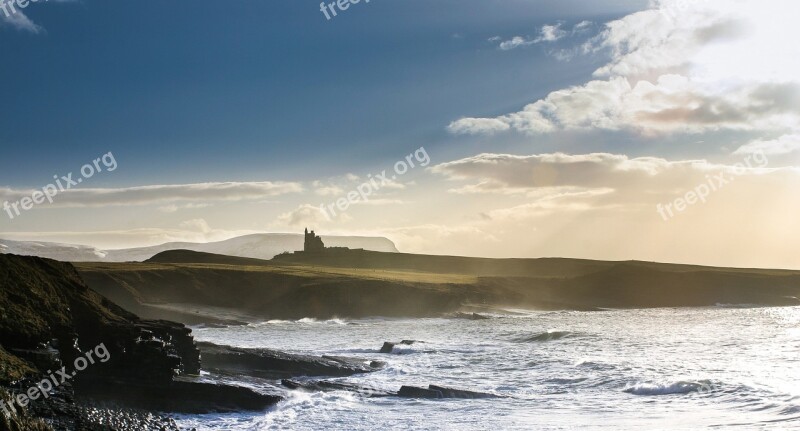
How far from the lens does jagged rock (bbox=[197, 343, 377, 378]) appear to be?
29.2 meters

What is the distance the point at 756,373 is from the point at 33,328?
2799cm

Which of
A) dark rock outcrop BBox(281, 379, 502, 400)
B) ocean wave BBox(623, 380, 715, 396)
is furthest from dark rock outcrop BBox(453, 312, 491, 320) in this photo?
dark rock outcrop BBox(281, 379, 502, 400)

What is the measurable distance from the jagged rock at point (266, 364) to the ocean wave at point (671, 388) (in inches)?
476

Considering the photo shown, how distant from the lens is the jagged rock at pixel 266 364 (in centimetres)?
2916

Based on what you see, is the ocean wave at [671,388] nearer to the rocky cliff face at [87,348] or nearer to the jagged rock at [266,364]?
the jagged rock at [266,364]

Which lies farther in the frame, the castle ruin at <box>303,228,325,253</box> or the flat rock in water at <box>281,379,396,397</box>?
the castle ruin at <box>303,228,325,253</box>

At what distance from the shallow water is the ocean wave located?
0.14ft

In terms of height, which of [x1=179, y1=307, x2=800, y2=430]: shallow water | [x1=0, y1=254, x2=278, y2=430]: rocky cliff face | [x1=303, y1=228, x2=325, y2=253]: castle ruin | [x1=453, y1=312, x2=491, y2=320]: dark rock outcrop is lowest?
[x1=453, y1=312, x2=491, y2=320]: dark rock outcrop

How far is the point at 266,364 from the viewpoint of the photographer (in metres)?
30.0

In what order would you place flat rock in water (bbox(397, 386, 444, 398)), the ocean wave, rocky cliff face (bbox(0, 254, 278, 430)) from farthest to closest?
the ocean wave < flat rock in water (bbox(397, 386, 444, 398)) < rocky cliff face (bbox(0, 254, 278, 430))

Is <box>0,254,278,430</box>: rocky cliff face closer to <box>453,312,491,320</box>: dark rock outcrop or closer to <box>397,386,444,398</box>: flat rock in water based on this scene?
<box>397,386,444,398</box>: flat rock in water

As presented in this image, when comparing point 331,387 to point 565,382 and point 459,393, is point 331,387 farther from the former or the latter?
point 565,382

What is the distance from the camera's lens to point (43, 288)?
21609mm

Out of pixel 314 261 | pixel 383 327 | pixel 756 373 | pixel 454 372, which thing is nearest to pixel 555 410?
pixel 454 372
